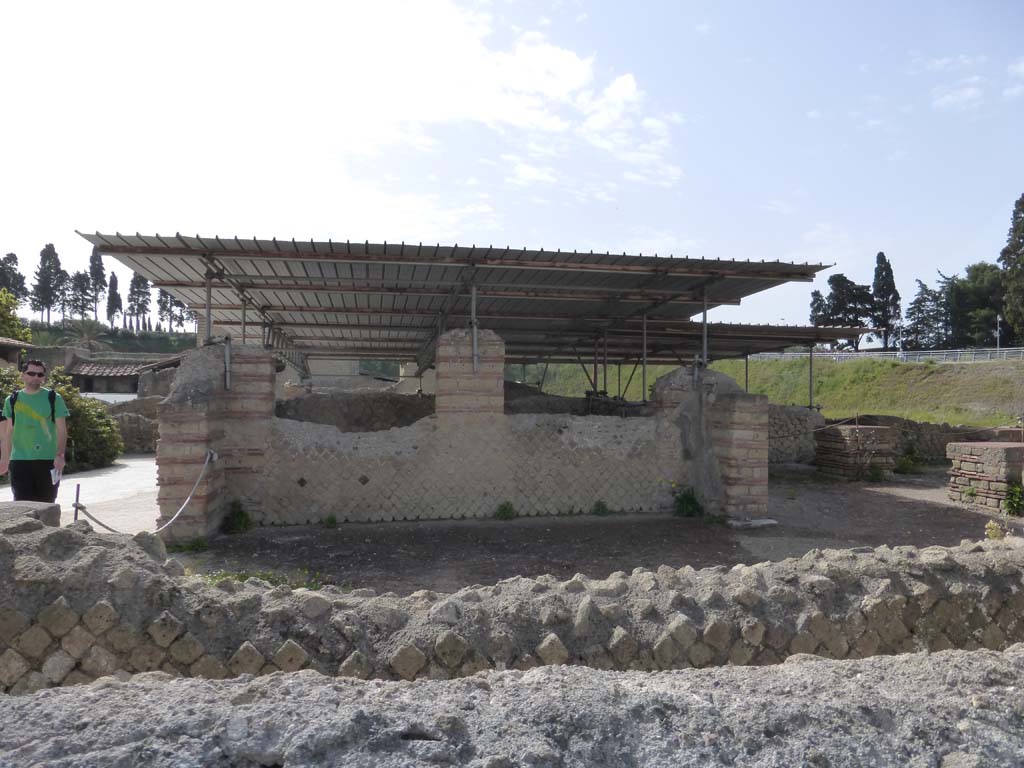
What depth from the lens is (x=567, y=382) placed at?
3644 cm

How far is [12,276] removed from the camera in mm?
60750

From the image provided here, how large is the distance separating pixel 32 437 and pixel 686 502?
22.9 feet

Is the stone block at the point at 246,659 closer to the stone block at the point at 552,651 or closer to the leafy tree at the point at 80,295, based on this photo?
the stone block at the point at 552,651

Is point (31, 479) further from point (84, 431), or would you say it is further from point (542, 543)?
point (84, 431)

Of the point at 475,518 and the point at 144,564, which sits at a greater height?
the point at 144,564

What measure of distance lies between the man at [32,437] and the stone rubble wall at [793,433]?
1394cm

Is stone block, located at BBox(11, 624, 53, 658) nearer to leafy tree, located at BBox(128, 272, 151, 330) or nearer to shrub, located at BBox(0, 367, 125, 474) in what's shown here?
shrub, located at BBox(0, 367, 125, 474)

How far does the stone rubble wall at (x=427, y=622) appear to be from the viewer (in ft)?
8.68

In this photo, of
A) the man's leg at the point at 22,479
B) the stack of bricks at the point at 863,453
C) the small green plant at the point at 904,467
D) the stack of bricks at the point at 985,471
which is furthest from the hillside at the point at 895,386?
the man's leg at the point at 22,479

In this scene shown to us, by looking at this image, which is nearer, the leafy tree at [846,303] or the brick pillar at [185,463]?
the brick pillar at [185,463]

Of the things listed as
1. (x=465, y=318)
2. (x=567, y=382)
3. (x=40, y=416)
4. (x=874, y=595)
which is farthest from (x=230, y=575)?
(x=567, y=382)

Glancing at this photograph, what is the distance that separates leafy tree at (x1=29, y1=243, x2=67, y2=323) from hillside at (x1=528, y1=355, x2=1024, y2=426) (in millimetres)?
63530

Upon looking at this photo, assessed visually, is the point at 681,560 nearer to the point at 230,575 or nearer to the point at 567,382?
the point at 230,575

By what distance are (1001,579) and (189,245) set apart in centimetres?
740
